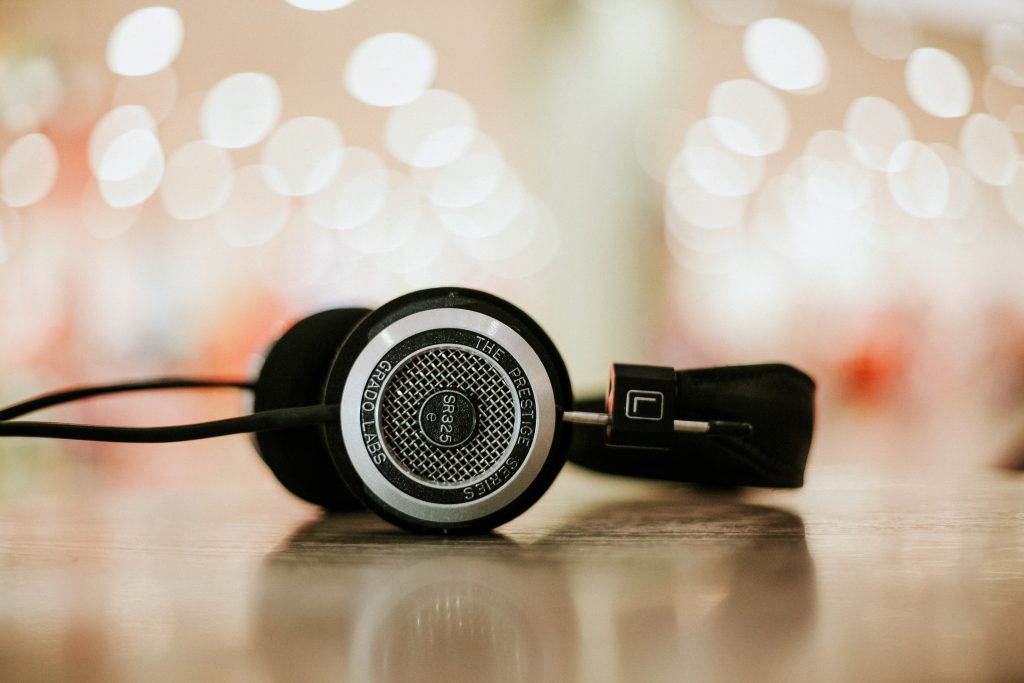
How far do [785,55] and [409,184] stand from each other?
1496 millimetres

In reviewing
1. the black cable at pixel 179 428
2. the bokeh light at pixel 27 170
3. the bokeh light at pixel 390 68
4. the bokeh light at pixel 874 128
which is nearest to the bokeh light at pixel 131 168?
the bokeh light at pixel 27 170

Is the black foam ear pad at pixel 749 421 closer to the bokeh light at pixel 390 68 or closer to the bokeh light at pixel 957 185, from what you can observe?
the bokeh light at pixel 390 68

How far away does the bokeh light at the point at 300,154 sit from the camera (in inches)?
93.7

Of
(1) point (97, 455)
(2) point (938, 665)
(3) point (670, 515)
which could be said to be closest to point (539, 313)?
(1) point (97, 455)

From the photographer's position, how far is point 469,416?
16.6 inches

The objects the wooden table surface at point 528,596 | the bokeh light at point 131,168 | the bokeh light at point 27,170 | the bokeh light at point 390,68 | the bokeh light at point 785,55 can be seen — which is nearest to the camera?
the wooden table surface at point 528,596

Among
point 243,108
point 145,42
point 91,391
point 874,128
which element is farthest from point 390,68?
point 91,391

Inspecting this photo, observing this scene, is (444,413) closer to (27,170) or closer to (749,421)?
(749,421)

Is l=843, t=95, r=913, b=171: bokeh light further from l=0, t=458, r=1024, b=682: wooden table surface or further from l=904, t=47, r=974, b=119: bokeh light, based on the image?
l=0, t=458, r=1024, b=682: wooden table surface

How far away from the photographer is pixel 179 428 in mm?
410

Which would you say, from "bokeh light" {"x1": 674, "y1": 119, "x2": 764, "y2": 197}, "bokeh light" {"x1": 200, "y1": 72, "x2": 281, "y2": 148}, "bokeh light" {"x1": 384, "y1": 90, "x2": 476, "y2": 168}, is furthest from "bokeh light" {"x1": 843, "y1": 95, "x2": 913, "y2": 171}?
"bokeh light" {"x1": 200, "y1": 72, "x2": 281, "y2": 148}

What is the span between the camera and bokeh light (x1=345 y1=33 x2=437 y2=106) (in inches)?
94.3

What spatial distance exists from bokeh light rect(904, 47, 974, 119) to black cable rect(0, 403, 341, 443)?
3.22 metres

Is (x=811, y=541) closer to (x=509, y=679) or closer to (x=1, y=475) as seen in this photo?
(x=509, y=679)
